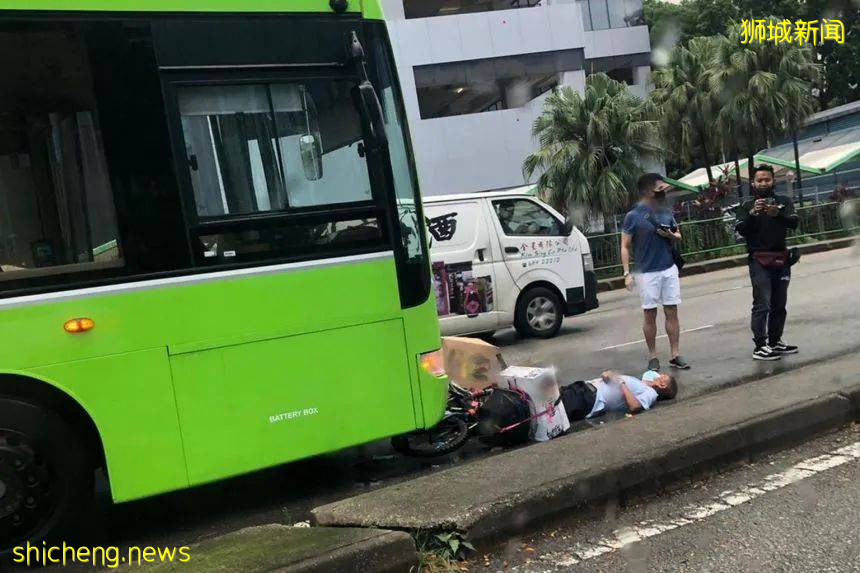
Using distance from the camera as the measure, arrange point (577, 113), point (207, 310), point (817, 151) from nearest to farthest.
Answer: point (207, 310)
point (577, 113)
point (817, 151)

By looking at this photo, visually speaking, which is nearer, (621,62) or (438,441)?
(438,441)

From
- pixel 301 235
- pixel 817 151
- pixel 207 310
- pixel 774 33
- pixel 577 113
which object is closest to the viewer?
pixel 207 310

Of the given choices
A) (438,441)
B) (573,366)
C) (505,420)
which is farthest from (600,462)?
(573,366)

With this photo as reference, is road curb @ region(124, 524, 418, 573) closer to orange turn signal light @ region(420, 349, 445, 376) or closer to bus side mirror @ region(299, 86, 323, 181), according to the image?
orange turn signal light @ region(420, 349, 445, 376)

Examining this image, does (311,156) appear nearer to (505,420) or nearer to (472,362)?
(505,420)

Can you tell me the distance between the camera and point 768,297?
23.1ft

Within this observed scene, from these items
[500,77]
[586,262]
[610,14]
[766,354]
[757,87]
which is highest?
[610,14]

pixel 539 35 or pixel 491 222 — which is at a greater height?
pixel 539 35

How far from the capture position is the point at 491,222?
32.8 ft

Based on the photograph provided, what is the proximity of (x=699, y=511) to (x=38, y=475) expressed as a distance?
3419 mm

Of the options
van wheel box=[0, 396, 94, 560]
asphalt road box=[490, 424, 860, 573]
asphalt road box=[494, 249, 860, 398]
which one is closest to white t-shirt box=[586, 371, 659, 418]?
asphalt road box=[494, 249, 860, 398]

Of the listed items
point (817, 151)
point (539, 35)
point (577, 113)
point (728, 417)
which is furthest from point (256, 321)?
point (817, 151)

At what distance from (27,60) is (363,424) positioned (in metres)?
2.66

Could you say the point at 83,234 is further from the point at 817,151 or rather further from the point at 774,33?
the point at 817,151
